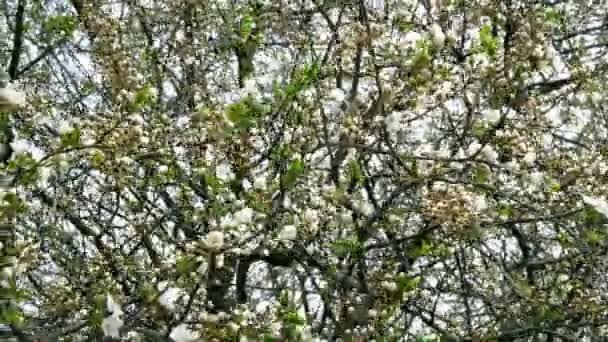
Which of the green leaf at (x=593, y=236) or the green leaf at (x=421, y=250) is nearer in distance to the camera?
the green leaf at (x=421, y=250)

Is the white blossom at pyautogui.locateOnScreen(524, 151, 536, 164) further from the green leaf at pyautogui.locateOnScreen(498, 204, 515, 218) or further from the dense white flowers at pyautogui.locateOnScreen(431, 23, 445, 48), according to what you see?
the dense white flowers at pyautogui.locateOnScreen(431, 23, 445, 48)

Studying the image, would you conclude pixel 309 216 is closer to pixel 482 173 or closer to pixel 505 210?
pixel 482 173

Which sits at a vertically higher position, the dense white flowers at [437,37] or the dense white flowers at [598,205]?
the dense white flowers at [437,37]

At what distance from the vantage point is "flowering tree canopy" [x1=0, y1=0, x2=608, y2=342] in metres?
3.10

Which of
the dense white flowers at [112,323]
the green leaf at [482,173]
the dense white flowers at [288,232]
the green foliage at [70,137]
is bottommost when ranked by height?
the dense white flowers at [112,323]

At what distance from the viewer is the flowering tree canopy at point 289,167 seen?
310cm

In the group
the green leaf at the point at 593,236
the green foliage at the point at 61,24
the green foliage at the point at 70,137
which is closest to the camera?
the green foliage at the point at 70,137

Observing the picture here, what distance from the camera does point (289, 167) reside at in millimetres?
A: 3342

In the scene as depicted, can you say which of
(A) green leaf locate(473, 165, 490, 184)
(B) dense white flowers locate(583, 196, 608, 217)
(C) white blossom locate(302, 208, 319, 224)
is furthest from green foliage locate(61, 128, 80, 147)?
(B) dense white flowers locate(583, 196, 608, 217)

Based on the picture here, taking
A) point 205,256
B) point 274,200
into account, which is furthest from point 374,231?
point 205,256

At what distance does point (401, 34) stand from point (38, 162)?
2532 mm

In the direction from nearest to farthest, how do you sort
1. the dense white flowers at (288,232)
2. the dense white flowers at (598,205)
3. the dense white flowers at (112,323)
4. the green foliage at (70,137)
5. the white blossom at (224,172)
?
the dense white flowers at (112,323)
the green foliage at (70,137)
the dense white flowers at (598,205)
the white blossom at (224,172)
the dense white flowers at (288,232)

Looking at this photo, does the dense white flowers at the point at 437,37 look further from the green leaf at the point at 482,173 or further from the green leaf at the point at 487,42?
the green leaf at the point at 482,173

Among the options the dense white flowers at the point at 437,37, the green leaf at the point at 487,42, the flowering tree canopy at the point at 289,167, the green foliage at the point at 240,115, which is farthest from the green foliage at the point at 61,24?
the green leaf at the point at 487,42
